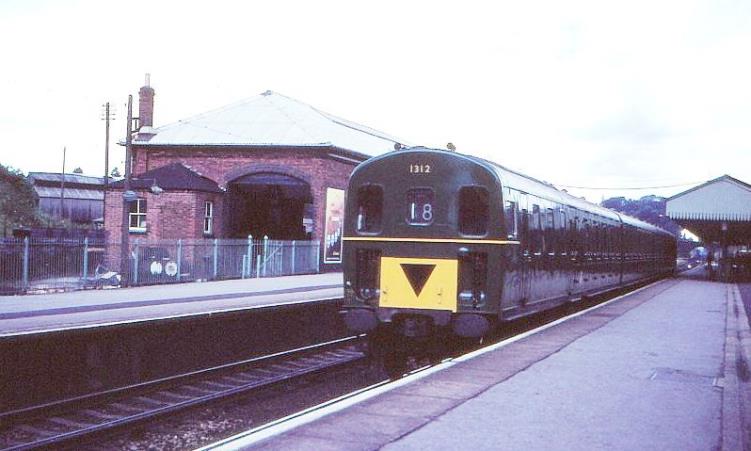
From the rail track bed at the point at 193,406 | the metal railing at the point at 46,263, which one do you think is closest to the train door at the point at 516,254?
the rail track bed at the point at 193,406

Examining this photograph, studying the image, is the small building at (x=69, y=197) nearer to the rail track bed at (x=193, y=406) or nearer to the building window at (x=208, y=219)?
the building window at (x=208, y=219)

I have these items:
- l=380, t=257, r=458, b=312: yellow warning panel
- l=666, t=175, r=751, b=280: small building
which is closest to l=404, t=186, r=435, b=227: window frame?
l=380, t=257, r=458, b=312: yellow warning panel

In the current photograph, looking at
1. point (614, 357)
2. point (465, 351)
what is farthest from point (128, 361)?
point (614, 357)

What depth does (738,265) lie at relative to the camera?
47.6 m

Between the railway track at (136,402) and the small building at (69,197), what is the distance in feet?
182

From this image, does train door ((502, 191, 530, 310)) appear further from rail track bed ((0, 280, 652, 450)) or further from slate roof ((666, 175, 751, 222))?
slate roof ((666, 175, 751, 222))

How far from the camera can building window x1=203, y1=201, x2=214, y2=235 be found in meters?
30.6

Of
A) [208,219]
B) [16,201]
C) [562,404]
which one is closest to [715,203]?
[208,219]

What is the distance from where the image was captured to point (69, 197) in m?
66.0

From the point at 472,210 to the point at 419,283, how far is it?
124 centimetres

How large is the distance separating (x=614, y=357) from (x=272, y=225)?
27.0 m

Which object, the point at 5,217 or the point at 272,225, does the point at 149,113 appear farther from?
the point at 5,217

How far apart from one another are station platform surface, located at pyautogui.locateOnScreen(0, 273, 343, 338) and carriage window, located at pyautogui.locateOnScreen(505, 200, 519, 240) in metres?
5.37

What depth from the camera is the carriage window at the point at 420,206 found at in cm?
1088
